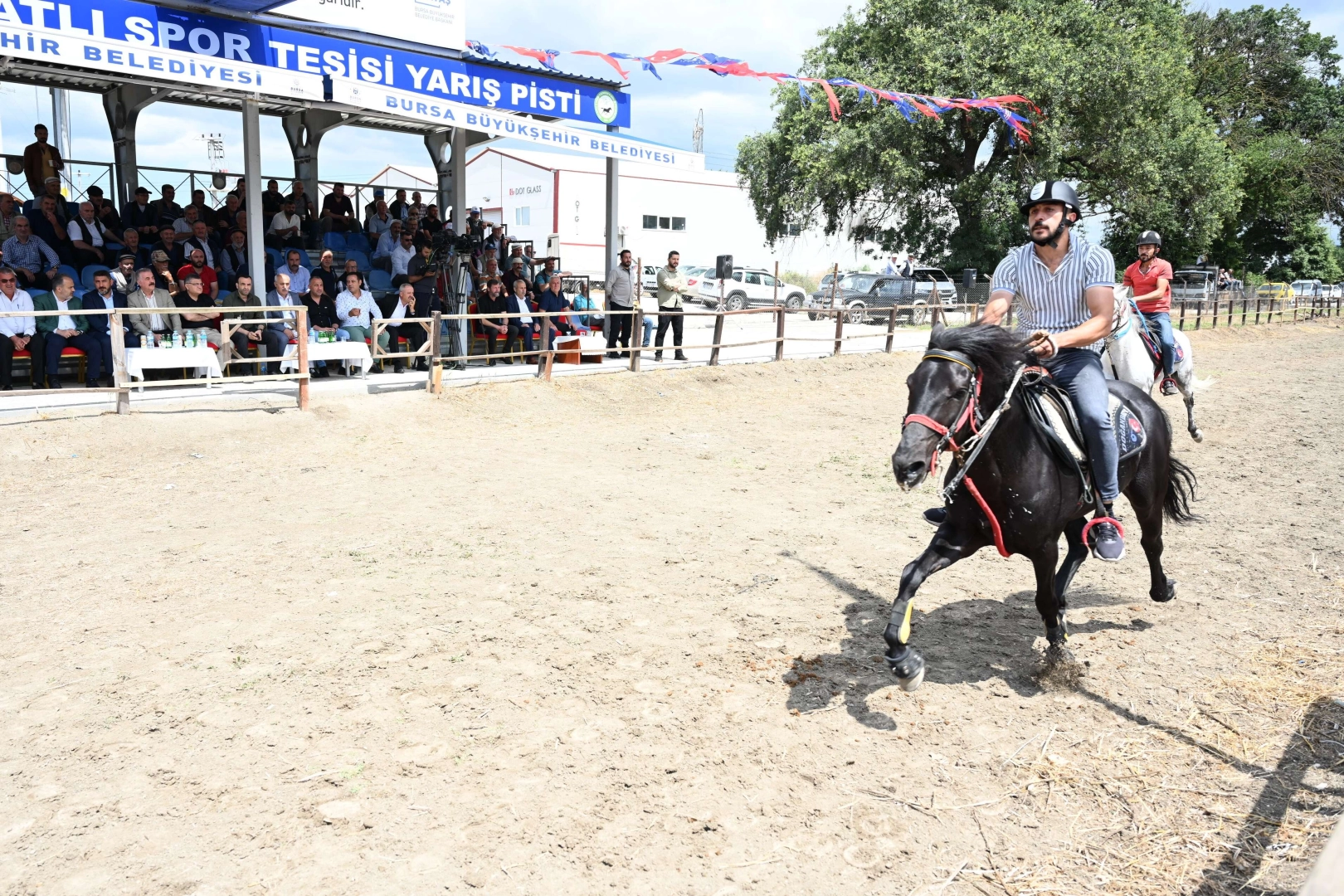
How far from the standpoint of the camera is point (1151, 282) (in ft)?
33.2

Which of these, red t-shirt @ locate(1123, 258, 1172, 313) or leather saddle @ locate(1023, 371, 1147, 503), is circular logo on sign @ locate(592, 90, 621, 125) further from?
leather saddle @ locate(1023, 371, 1147, 503)

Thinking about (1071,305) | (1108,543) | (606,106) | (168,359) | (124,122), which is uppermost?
(606,106)

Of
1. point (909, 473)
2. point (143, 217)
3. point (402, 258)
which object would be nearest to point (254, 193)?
point (143, 217)

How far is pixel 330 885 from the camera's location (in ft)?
9.94

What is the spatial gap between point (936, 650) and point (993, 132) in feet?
99.9

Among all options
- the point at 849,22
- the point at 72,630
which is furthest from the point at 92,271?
the point at 849,22

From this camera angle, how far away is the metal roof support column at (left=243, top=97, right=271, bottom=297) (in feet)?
39.5

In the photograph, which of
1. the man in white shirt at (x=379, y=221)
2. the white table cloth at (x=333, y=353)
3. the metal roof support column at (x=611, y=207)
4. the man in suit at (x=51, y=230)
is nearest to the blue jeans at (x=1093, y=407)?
the white table cloth at (x=333, y=353)

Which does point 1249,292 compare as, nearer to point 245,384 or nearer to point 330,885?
point 245,384

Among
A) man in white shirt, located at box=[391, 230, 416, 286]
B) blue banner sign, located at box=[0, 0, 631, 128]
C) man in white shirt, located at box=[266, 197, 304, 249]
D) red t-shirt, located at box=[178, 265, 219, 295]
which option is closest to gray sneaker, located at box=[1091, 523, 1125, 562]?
red t-shirt, located at box=[178, 265, 219, 295]

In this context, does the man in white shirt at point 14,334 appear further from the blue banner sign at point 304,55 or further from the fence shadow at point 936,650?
the fence shadow at point 936,650

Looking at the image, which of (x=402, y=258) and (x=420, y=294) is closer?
(x=420, y=294)

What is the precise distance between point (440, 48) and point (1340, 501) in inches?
485

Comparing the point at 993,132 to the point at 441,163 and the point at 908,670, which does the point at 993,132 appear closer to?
the point at 441,163
